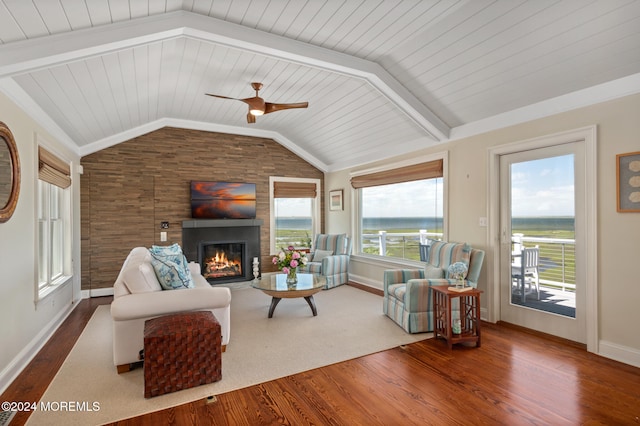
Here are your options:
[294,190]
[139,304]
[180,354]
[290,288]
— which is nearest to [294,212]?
[294,190]

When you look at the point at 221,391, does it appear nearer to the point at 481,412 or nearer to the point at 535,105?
the point at 481,412

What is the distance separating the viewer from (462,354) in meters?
3.15

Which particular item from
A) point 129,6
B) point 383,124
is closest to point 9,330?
point 129,6

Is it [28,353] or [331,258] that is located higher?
[331,258]

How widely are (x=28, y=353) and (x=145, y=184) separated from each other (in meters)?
3.29

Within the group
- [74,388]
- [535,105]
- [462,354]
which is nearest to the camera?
[74,388]

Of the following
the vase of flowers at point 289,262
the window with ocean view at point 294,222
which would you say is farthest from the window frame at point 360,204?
the vase of flowers at point 289,262

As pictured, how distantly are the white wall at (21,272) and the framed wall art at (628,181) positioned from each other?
5.21 meters

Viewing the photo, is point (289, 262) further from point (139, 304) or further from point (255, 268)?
point (255, 268)

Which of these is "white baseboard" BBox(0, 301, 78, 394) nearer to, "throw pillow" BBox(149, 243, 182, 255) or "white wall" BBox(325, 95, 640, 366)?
"throw pillow" BBox(149, 243, 182, 255)

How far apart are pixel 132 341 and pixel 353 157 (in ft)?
16.0

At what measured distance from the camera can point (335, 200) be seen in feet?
23.6

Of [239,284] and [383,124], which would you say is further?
[239,284]

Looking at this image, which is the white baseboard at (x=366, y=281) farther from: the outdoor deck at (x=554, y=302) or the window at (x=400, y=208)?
the outdoor deck at (x=554, y=302)
